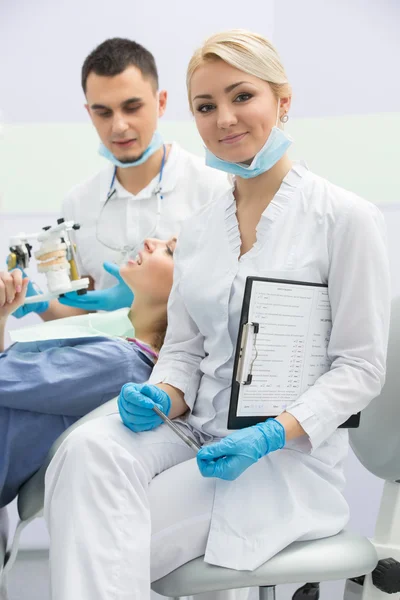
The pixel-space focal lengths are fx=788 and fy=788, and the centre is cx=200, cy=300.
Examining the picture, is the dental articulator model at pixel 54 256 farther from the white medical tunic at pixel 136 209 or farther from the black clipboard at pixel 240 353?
the black clipboard at pixel 240 353

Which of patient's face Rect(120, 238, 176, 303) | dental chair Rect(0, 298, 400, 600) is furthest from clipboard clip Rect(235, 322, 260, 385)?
patient's face Rect(120, 238, 176, 303)

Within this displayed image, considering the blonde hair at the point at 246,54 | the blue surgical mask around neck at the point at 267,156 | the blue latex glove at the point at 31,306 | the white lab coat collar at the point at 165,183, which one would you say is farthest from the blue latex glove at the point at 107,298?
the blonde hair at the point at 246,54

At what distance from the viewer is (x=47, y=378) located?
187 centimetres

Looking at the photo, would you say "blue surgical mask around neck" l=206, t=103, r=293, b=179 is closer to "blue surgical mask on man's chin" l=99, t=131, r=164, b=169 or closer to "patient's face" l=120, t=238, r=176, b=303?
"patient's face" l=120, t=238, r=176, b=303

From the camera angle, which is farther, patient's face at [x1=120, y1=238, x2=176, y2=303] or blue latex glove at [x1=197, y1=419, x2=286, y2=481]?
patient's face at [x1=120, y1=238, x2=176, y2=303]

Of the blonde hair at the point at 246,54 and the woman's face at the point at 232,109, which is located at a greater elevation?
the blonde hair at the point at 246,54

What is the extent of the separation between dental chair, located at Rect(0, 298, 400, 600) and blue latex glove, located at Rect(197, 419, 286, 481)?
161 millimetres

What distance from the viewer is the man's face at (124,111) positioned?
8.10ft

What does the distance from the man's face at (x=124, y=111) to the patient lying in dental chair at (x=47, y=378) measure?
2.14 ft

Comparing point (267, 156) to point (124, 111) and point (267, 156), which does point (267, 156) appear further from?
point (124, 111)

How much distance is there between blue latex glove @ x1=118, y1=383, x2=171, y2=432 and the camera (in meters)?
1.48

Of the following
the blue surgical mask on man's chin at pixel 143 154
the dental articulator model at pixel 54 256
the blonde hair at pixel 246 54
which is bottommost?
the dental articulator model at pixel 54 256

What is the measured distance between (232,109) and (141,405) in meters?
0.60

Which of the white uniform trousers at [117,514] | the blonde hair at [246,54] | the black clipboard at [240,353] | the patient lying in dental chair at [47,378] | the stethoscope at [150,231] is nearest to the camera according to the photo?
the white uniform trousers at [117,514]
